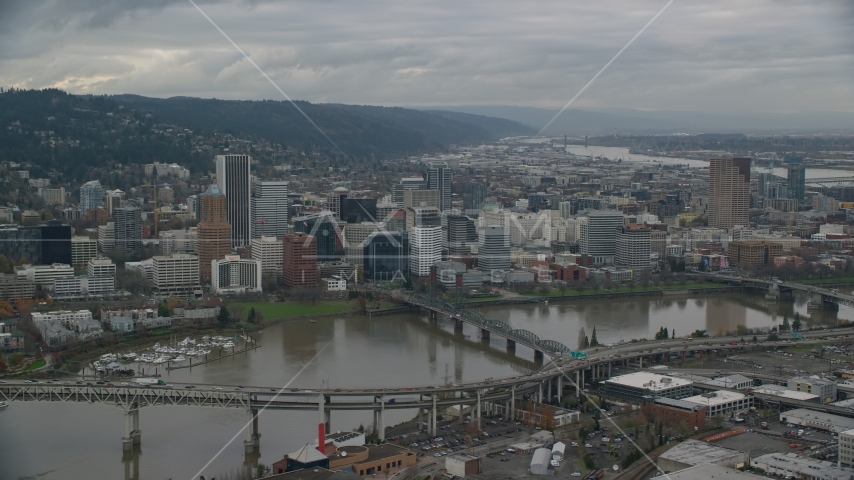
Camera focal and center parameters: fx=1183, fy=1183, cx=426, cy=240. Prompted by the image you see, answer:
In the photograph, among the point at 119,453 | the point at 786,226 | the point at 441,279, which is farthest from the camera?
the point at 786,226

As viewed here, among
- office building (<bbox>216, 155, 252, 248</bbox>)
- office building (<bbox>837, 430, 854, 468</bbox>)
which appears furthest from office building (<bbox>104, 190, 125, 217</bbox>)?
office building (<bbox>837, 430, 854, 468</bbox>)

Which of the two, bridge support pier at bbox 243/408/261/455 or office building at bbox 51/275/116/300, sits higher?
office building at bbox 51/275/116/300

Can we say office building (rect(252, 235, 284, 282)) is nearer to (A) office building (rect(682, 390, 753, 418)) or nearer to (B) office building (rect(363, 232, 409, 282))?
(B) office building (rect(363, 232, 409, 282))

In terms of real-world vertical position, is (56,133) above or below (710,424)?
above

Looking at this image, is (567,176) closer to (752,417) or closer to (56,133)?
(56,133)

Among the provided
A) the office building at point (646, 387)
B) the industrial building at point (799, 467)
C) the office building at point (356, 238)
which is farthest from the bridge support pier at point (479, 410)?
the office building at point (356, 238)

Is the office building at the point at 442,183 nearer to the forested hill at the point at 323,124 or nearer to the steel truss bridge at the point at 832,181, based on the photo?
the steel truss bridge at the point at 832,181

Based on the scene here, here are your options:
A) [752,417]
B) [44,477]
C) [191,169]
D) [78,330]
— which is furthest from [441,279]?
[191,169]
